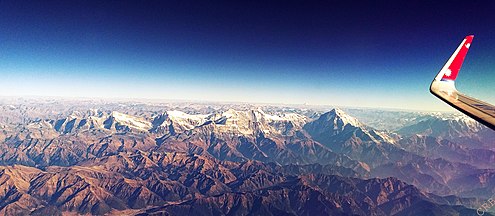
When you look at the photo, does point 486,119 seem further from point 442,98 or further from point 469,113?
point 442,98

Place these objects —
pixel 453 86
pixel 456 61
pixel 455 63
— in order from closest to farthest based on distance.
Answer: pixel 456 61 → pixel 455 63 → pixel 453 86

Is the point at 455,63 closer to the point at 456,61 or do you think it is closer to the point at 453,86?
the point at 456,61

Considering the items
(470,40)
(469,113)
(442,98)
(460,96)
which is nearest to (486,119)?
(469,113)

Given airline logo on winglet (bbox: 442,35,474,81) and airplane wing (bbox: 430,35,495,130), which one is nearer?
airplane wing (bbox: 430,35,495,130)

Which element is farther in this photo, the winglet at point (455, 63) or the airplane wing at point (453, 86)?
the winglet at point (455, 63)

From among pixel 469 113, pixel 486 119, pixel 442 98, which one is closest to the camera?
pixel 486 119

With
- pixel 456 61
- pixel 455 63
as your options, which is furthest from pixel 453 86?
pixel 456 61
